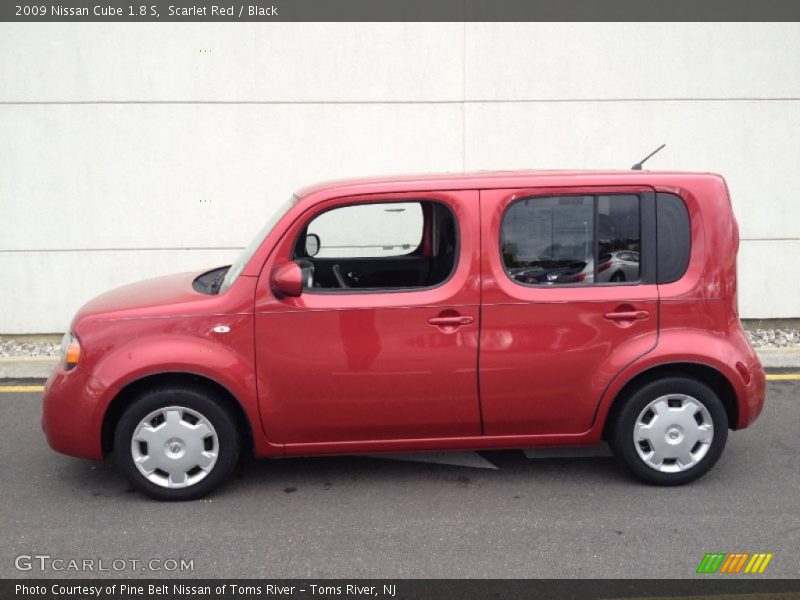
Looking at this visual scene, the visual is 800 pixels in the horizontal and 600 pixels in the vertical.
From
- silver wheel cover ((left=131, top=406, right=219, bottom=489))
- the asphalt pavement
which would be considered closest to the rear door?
the asphalt pavement

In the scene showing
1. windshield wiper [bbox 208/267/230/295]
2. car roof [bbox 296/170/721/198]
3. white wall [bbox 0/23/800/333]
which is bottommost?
windshield wiper [bbox 208/267/230/295]

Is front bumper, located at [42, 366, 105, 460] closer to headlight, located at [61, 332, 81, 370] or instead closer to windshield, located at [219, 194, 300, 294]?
headlight, located at [61, 332, 81, 370]

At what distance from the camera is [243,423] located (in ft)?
13.3

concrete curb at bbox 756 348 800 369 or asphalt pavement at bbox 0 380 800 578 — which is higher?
concrete curb at bbox 756 348 800 369

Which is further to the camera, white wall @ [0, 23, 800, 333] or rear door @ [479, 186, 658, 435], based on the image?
white wall @ [0, 23, 800, 333]

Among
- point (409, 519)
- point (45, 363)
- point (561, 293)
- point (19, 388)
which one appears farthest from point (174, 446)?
point (45, 363)

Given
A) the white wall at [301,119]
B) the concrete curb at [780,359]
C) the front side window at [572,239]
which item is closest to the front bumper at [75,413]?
the front side window at [572,239]

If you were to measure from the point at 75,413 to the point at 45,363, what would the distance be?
300 centimetres

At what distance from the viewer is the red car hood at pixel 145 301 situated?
12.8 ft

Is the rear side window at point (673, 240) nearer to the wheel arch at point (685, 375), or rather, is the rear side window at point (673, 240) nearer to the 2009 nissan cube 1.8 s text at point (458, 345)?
the 2009 nissan cube 1.8 s text at point (458, 345)

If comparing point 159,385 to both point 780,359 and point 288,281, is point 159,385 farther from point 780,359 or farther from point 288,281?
point 780,359

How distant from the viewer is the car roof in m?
3.95

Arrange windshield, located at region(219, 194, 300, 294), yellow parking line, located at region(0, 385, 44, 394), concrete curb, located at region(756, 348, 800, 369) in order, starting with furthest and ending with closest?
concrete curb, located at region(756, 348, 800, 369) < yellow parking line, located at region(0, 385, 44, 394) < windshield, located at region(219, 194, 300, 294)
